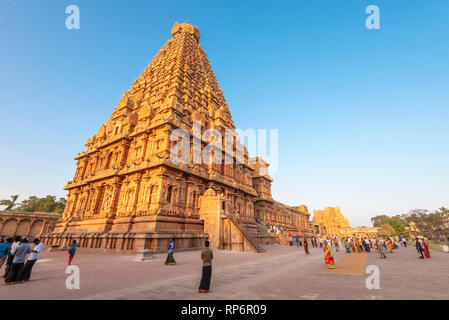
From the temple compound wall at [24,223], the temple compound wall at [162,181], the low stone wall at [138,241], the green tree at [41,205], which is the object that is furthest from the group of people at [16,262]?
the green tree at [41,205]

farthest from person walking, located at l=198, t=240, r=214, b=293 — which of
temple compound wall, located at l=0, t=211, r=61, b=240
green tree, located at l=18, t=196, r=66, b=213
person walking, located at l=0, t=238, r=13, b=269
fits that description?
green tree, located at l=18, t=196, r=66, b=213

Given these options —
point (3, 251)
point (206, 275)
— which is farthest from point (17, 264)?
point (206, 275)

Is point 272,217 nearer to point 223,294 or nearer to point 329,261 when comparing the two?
point 329,261

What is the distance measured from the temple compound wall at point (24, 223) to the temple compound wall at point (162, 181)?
17.4m

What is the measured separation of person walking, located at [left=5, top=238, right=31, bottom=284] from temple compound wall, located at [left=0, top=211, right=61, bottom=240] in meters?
44.9

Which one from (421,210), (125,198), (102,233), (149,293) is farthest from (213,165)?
(421,210)

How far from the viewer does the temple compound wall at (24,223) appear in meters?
37.6

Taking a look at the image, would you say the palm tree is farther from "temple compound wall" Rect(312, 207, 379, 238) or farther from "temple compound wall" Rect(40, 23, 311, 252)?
"temple compound wall" Rect(312, 207, 379, 238)

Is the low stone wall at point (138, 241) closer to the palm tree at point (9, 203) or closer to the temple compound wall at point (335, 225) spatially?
the palm tree at point (9, 203)

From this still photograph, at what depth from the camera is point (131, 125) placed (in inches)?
1146

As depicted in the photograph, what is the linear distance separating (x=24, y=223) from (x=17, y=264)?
47.1 metres

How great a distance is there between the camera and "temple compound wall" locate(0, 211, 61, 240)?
37.6 m

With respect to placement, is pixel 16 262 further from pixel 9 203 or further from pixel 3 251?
pixel 9 203

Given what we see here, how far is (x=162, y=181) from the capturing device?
20.3m
